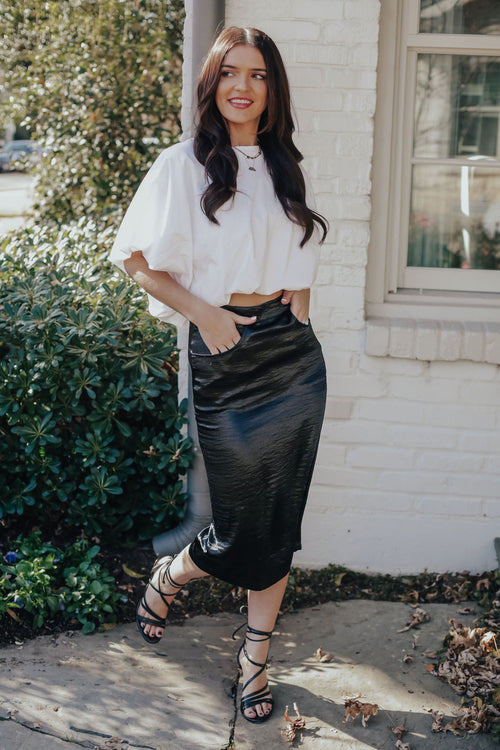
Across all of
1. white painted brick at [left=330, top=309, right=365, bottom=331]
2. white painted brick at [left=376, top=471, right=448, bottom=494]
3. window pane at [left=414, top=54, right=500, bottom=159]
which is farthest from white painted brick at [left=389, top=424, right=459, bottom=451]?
window pane at [left=414, top=54, right=500, bottom=159]

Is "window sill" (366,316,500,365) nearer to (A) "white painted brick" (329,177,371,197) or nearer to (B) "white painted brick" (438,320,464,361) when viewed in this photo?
(B) "white painted brick" (438,320,464,361)

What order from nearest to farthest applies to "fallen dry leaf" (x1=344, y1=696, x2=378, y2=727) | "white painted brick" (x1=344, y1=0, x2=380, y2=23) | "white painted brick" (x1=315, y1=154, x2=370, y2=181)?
"fallen dry leaf" (x1=344, y1=696, x2=378, y2=727) < "white painted brick" (x1=344, y1=0, x2=380, y2=23) < "white painted brick" (x1=315, y1=154, x2=370, y2=181)

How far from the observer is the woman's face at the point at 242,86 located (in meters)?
2.30

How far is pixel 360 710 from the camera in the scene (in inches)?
99.9

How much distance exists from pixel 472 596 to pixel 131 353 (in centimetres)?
165

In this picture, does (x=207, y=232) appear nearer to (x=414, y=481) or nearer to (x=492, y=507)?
(x=414, y=481)

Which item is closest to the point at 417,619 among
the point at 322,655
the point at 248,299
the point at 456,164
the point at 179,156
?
the point at 322,655

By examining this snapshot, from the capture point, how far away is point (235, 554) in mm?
2533

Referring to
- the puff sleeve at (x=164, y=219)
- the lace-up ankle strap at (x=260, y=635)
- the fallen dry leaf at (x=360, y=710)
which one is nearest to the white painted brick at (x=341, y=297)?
the puff sleeve at (x=164, y=219)

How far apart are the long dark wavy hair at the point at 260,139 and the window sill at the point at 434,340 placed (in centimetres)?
84

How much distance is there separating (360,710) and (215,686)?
1.59ft

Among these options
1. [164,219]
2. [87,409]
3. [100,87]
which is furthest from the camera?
[100,87]

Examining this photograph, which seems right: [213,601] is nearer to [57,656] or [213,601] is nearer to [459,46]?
[57,656]

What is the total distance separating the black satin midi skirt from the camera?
241cm
